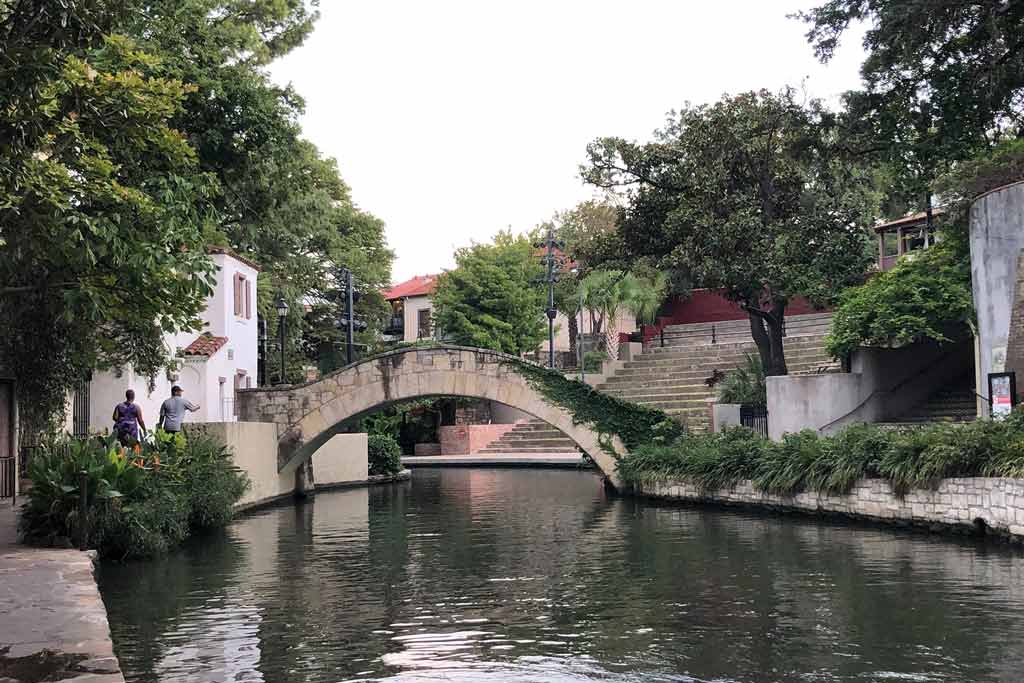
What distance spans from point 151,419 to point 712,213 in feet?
42.2

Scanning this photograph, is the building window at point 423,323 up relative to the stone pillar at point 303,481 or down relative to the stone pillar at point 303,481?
up

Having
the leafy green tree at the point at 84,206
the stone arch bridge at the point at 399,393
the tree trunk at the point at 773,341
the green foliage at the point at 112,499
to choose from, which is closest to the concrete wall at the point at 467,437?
the stone arch bridge at the point at 399,393

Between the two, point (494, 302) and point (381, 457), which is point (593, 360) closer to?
point (494, 302)

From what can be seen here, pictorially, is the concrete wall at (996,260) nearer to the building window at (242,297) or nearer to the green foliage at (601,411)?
the green foliage at (601,411)

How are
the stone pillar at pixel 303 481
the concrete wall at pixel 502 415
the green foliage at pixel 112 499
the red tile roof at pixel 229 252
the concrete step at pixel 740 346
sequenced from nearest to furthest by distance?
the green foliage at pixel 112 499
the red tile roof at pixel 229 252
the stone pillar at pixel 303 481
the concrete step at pixel 740 346
the concrete wall at pixel 502 415

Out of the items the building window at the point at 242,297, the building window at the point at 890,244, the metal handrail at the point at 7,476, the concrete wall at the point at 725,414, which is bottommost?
the metal handrail at the point at 7,476

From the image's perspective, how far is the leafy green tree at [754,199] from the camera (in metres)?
24.4

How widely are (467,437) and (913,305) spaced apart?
23.7 metres

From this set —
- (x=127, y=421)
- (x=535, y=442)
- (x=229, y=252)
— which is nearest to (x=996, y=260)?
(x=127, y=421)

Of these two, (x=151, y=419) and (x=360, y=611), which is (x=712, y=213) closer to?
(x=151, y=419)

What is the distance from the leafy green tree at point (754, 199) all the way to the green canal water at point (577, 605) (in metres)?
7.46

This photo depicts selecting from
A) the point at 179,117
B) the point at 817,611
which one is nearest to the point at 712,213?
the point at 179,117

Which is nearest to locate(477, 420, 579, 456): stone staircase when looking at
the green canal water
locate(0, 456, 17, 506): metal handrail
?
the green canal water

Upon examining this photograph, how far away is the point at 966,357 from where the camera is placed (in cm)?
2702
